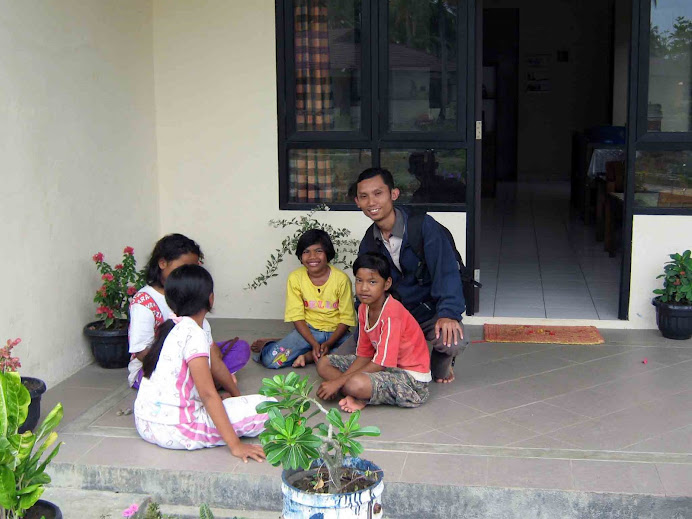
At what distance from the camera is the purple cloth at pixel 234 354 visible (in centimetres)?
498

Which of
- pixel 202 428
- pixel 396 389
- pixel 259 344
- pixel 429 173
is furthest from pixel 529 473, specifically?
pixel 429 173

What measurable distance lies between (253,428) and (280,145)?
104 inches

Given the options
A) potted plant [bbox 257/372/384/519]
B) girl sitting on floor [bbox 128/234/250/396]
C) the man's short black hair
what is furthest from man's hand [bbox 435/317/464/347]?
potted plant [bbox 257/372/384/519]

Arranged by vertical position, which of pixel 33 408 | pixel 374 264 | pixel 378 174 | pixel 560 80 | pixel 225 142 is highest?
pixel 560 80

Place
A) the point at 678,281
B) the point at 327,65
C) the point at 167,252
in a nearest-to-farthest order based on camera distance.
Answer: the point at 167,252
the point at 678,281
the point at 327,65

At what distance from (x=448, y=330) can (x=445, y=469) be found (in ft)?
2.94

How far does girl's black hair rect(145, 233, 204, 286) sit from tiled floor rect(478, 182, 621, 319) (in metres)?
2.40

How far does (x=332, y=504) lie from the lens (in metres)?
2.76

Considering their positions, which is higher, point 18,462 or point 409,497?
point 18,462

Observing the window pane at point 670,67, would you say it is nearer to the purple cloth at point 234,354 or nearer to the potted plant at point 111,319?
the purple cloth at point 234,354

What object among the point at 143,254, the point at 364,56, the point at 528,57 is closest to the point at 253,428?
the point at 143,254

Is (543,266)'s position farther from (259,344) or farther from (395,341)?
(395,341)

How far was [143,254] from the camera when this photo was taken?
6.16m

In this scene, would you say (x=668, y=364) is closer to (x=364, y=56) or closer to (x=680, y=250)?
(x=680, y=250)
